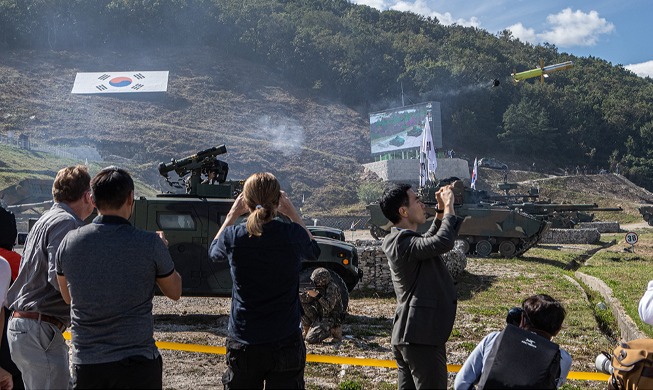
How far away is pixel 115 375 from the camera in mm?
3689

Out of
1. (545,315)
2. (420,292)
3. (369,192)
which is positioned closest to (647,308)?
(545,315)

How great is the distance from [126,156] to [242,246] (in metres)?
58.8

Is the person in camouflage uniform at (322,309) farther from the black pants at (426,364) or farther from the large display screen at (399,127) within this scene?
the large display screen at (399,127)

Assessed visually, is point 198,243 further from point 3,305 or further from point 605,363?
point 605,363

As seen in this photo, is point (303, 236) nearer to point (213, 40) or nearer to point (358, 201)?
point (358, 201)

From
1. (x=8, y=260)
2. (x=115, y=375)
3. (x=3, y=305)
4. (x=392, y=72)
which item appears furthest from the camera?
(x=392, y=72)

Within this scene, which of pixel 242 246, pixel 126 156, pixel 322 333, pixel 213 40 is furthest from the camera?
pixel 213 40

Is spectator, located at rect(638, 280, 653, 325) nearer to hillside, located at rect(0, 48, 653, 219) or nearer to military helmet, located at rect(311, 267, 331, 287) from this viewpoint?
military helmet, located at rect(311, 267, 331, 287)

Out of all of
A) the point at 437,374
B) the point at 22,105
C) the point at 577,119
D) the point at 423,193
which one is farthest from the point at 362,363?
the point at 577,119

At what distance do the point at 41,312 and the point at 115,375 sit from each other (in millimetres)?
915

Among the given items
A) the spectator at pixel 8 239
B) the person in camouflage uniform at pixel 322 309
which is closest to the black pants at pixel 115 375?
the spectator at pixel 8 239

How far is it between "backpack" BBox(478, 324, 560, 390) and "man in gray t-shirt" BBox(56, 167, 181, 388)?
184 cm

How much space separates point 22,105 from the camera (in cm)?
6819

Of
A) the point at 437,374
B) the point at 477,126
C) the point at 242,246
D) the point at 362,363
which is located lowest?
the point at 362,363
